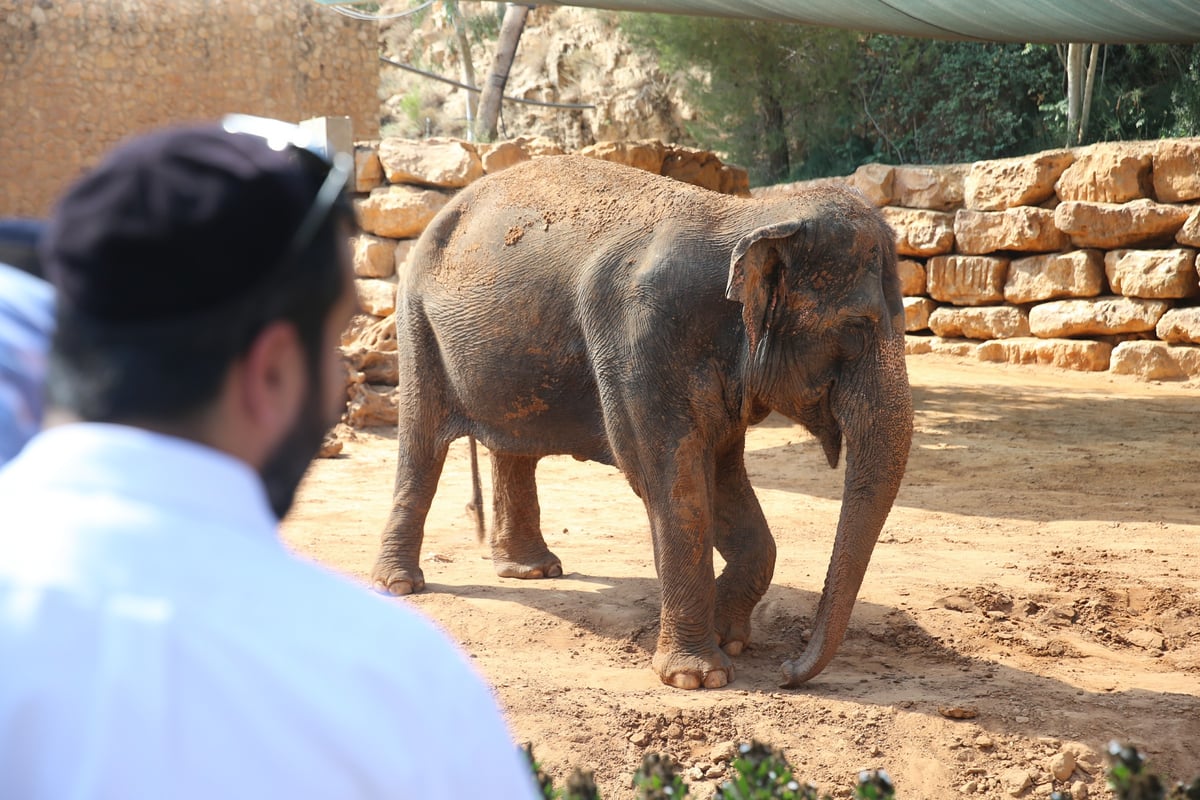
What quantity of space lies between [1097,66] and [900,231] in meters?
4.63

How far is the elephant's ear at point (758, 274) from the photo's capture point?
460 centimetres

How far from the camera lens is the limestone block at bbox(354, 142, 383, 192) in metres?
13.0

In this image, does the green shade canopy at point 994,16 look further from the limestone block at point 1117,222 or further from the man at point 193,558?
the man at point 193,558

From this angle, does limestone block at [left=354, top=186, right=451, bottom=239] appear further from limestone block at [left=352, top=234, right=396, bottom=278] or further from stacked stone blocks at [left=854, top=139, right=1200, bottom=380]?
stacked stone blocks at [left=854, top=139, right=1200, bottom=380]

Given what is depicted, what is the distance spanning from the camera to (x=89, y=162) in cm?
1620

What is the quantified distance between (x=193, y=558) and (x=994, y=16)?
739cm

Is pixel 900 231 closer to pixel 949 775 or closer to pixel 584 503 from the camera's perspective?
pixel 584 503

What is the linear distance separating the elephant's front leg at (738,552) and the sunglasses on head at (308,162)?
4315 millimetres

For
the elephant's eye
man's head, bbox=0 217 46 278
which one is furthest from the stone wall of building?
man's head, bbox=0 217 46 278

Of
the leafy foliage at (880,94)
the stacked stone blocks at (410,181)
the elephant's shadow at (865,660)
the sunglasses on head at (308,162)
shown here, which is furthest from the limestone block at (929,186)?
the sunglasses on head at (308,162)

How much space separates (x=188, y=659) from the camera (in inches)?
35.9

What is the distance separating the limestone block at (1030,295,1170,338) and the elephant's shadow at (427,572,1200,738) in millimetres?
8886

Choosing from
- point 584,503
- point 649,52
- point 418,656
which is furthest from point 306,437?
point 649,52

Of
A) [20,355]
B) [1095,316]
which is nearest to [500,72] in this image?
[1095,316]
